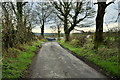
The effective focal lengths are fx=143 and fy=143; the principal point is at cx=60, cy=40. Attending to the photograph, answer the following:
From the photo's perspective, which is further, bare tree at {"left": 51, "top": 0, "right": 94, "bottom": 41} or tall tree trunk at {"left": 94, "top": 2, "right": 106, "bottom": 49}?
bare tree at {"left": 51, "top": 0, "right": 94, "bottom": 41}

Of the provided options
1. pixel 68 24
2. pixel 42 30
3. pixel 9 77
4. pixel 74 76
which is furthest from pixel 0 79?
pixel 42 30

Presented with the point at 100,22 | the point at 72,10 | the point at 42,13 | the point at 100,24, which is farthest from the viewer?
the point at 42,13

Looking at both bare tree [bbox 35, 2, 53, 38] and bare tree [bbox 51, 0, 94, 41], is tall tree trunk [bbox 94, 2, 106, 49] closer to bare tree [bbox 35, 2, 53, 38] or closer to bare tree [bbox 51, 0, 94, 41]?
bare tree [bbox 51, 0, 94, 41]

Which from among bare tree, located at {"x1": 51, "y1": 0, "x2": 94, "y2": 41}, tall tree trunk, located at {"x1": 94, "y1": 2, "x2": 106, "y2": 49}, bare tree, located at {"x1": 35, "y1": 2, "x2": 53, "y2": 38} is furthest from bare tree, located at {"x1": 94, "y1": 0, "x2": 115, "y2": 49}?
bare tree, located at {"x1": 35, "y1": 2, "x2": 53, "y2": 38}

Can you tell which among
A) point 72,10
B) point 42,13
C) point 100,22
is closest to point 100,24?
point 100,22

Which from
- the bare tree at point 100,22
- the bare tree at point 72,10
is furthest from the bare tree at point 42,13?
the bare tree at point 100,22

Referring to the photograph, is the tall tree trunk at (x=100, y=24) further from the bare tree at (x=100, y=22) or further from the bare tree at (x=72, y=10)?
the bare tree at (x=72, y=10)

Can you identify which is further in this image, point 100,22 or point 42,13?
point 42,13

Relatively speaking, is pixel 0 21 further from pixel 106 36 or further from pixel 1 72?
pixel 106 36

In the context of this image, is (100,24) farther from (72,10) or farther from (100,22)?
(72,10)

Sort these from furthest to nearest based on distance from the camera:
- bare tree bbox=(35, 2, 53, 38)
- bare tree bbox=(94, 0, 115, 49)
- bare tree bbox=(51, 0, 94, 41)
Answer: bare tree bbox=(35, 2, 53, 38) → bare tree bbox=(51, 0, 94, 41) → bare tree bbox=(94, 0, 115, 49)

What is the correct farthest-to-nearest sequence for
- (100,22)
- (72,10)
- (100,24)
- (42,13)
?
(42,13) < (72,10) < (100,22) < (100,24)

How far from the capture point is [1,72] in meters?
7.46

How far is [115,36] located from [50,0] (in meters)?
22.3
